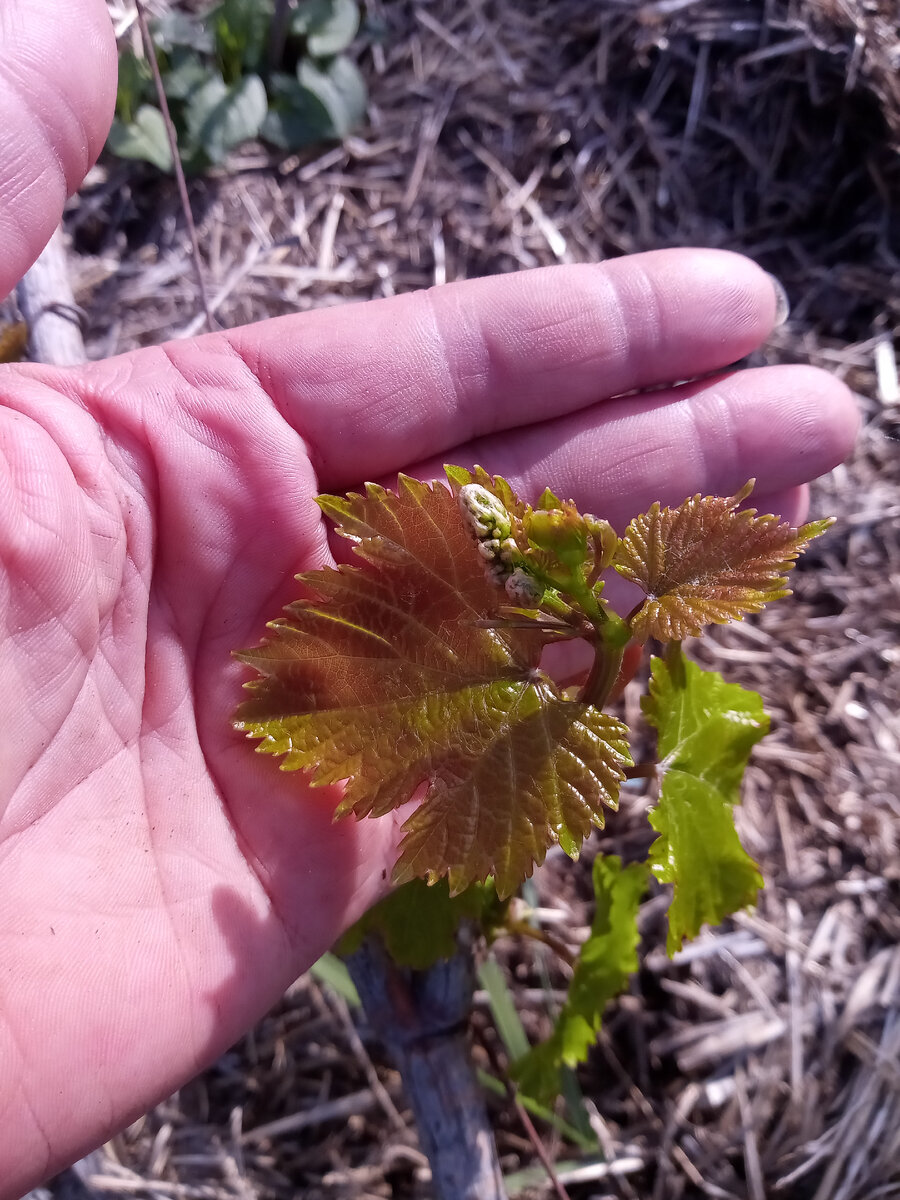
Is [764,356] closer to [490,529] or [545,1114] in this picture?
[490,529]

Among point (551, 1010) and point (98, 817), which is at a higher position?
point (98, 817)

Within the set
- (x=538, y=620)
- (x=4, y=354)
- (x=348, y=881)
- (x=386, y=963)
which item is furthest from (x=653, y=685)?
(x=4, y=354)

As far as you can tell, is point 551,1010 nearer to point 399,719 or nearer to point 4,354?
point 399,719

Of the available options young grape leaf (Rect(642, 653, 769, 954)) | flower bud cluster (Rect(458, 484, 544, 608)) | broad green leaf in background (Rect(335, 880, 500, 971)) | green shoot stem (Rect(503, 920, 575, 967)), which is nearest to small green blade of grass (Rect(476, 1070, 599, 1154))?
green shoot stem (Rect(503, 920, 575, 967))

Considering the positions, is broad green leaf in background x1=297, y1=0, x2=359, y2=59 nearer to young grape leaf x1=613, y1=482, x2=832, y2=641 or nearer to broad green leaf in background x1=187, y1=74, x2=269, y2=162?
broad green leaf in background x1=187, y1=74, x2=269, y2=162

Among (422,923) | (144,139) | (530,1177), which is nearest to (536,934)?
(422,923)

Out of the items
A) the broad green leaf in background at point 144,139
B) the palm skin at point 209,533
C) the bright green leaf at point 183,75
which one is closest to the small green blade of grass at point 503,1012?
the palm skin at point 209,533

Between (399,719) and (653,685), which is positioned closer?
(399,719)

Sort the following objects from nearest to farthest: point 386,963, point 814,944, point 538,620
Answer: point 538,620, point 386,963, point 814,944
